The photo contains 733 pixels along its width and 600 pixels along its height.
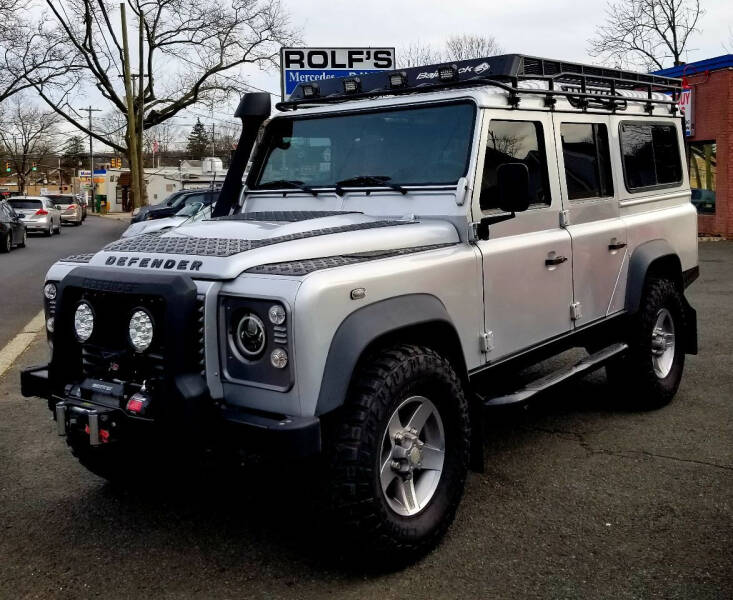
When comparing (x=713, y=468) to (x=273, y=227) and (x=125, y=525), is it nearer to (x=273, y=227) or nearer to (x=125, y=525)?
(x=273, y=227)

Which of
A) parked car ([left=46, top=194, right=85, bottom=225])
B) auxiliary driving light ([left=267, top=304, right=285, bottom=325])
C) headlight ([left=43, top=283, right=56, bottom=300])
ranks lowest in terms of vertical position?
auxiliary driving light ([left=267, top=304, right=285, bottom=325])

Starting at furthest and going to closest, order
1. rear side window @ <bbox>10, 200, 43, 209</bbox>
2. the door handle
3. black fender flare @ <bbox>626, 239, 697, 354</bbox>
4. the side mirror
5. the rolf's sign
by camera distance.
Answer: rear side window @ <bbox>10, 200, 43, 209</bbox>, the rolf's sign, black fender flare @ <bbox>626, 239, 697, 354</bbox>, the door handle, the side mirror

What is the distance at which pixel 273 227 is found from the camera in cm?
396

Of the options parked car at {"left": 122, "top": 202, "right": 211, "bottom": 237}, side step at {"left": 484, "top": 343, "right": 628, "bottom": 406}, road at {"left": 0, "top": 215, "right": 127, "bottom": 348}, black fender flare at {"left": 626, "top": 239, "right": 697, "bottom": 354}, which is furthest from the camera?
parked car at {"left": 122, "top": 202, "right": 211, "bottom": 237}

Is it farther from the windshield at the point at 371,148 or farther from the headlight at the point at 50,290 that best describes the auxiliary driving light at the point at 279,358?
the windshield at the point at 371,148

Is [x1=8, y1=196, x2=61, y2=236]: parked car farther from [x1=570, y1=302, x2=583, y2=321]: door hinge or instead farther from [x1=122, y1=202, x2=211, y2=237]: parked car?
[x1=570, y1=302, x2=583, y2=321]: door hinge

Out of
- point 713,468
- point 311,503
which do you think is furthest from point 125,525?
point 713,468

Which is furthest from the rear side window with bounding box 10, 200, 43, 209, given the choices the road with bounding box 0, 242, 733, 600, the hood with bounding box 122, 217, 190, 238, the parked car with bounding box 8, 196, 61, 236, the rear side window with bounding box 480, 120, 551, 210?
the rear side window with bounding box 480, 120, 551, 210

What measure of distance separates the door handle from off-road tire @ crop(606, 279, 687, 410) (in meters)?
1.03

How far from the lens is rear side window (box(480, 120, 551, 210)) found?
4.26m

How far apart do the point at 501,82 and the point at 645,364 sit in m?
2.32

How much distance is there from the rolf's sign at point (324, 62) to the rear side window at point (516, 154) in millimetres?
6629

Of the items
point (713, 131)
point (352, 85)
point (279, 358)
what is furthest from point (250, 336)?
point (713, 131)

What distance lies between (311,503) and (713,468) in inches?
101
